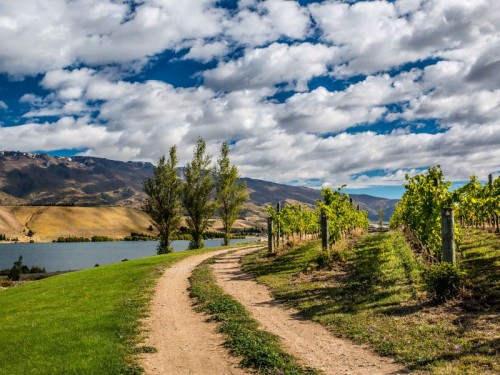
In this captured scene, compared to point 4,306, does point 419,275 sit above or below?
above

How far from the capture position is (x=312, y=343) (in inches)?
572

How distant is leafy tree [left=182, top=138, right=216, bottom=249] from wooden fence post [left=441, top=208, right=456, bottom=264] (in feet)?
182

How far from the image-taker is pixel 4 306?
92.0ft

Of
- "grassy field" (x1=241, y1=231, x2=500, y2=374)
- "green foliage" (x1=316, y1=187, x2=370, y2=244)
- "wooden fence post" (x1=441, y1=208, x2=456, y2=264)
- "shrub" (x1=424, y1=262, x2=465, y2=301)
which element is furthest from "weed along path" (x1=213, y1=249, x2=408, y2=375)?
"green foliage" (x1=316, y1=187, x2=370, y2=244)

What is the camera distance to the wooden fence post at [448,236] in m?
18.7

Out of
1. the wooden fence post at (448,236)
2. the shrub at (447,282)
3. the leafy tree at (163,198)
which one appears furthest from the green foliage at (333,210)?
the leafy tree at (163,198)

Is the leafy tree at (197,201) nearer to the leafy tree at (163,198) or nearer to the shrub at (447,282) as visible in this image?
the leafy tree at (163,198)

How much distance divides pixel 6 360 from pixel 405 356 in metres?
14.5

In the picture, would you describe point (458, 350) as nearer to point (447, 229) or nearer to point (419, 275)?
point (447, 229)

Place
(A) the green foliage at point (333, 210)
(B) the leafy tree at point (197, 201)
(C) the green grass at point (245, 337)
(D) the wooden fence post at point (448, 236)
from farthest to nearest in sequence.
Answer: (B) the leafy tree at point (197, 201), (A) the green foliage at point (333, 210), (D) the wooden fence post at point (448, 236), (C) the green grass at point (245, 337)

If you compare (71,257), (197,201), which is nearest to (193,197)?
(197,201)

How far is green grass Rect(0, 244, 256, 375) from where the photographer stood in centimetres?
1380

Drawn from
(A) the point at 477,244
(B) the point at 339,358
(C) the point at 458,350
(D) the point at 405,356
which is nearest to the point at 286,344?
(B) the point at 339,358

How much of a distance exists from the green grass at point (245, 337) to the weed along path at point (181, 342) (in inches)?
18.7
